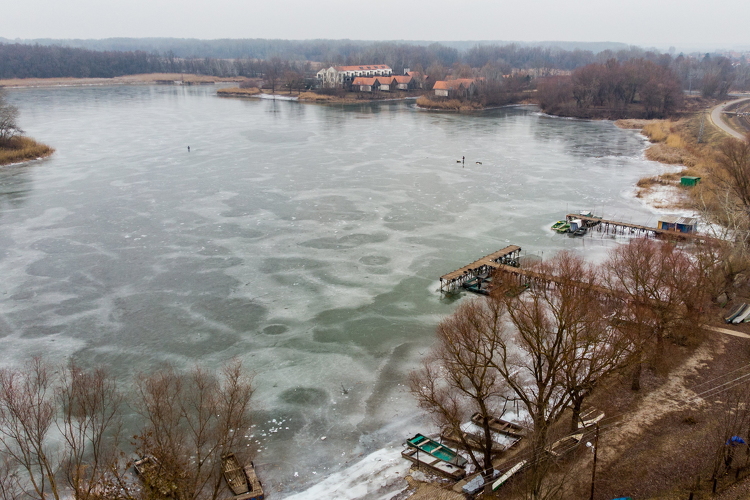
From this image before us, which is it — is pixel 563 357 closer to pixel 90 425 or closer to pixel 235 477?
pixel 235 477

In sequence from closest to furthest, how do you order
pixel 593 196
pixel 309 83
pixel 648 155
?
pixel 593 196 < pixel 648 155 < pixel 309 83

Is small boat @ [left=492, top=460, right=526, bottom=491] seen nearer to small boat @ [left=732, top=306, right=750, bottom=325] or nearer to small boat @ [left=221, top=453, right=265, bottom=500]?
small boat @ [left=221, top=453, right=265, bottom=500]

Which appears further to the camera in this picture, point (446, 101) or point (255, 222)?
point (446, 101)

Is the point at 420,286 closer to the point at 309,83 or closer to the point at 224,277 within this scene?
the point at 224,277

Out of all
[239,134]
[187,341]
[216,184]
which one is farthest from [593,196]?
[239,134]

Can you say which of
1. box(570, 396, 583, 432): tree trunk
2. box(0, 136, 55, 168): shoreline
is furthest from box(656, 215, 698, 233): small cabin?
box(0, 136, 55, 168): shoreline

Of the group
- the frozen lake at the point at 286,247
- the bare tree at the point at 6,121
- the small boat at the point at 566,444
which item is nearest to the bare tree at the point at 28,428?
the frozen lake at the point at 286,247
